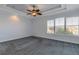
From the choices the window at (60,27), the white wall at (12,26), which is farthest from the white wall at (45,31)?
the white wall at (12,26)

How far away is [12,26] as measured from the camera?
90.5 inches

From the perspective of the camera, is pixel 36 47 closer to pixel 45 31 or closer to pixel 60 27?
pixel 45 31

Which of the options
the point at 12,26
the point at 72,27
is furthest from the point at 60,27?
the point at 12,26

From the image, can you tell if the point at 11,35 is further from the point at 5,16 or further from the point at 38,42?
the point at 38,42

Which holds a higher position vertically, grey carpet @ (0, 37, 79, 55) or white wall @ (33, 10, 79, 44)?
white wall @ (33, 10, 79, 44)

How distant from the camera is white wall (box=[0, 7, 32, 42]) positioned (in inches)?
78.5

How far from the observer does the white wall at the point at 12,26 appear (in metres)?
1.99

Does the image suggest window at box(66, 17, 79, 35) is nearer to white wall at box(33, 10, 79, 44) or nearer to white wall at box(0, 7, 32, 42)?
white wall at box(33, 10, 79, 44)

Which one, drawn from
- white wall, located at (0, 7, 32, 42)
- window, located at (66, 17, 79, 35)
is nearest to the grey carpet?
white wall, located at (0, 7, 32, 42)

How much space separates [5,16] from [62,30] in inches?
63.7

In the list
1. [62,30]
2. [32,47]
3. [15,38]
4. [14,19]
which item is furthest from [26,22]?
[62,30]

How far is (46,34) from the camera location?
2764 mm
